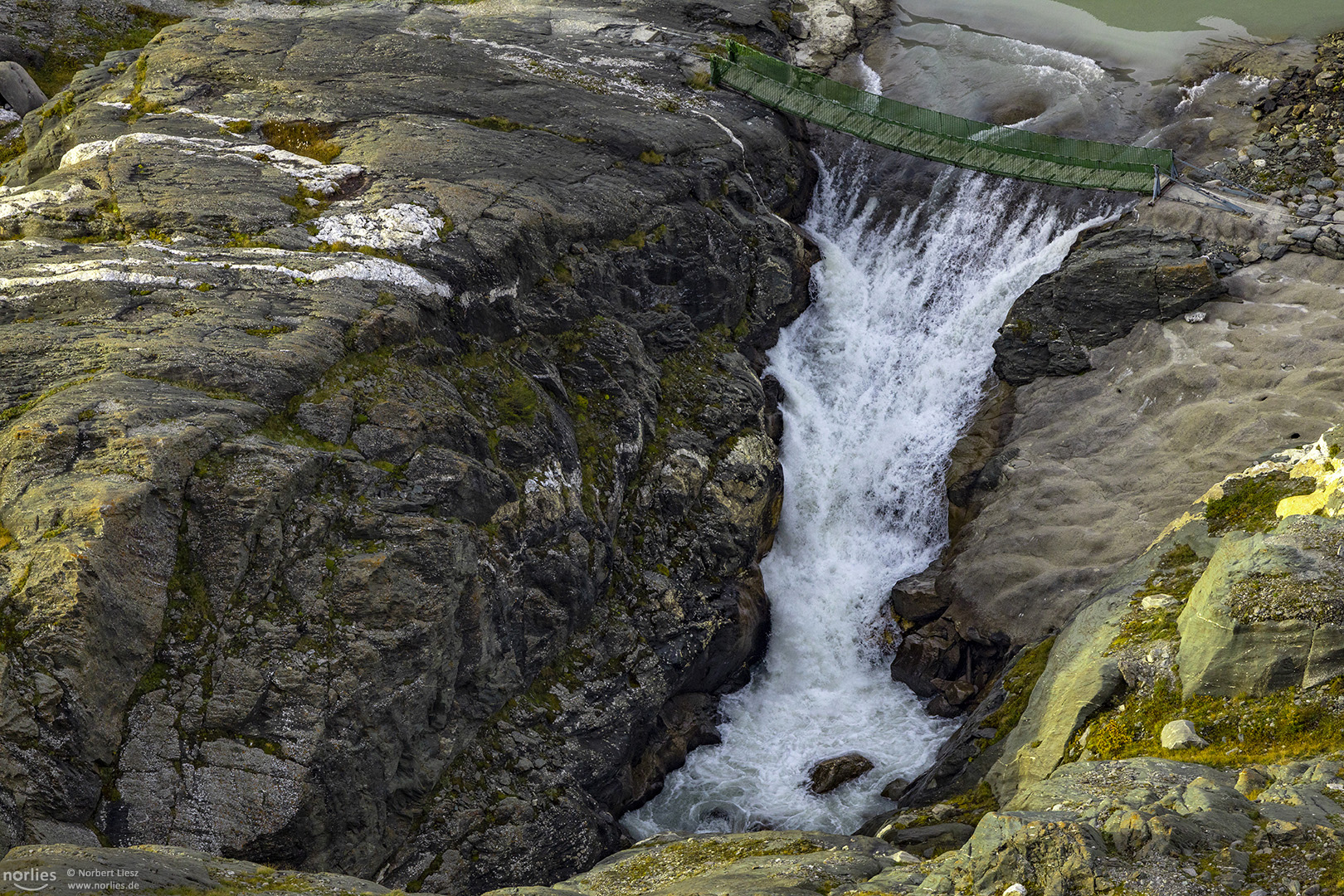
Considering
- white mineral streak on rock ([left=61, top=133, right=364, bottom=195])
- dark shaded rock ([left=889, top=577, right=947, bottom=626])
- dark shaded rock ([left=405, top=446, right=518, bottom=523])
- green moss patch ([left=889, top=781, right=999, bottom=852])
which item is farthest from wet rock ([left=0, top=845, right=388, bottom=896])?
white mineral streak on rock ([left=61, top=133, right=364, bottom=195])

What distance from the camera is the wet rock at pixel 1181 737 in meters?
15.7

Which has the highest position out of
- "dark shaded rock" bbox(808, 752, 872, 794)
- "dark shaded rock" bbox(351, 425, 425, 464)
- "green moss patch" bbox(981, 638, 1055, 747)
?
"dark shaded rock" bbox(351, 425, 425, 464)

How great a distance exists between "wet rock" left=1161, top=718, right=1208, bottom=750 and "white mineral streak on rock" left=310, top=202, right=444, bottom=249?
64.5ft

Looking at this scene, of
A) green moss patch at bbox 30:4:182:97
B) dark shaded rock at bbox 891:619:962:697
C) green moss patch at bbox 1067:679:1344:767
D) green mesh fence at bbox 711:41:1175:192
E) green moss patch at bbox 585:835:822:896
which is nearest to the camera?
green moss patch at bbox 1067:679:1344:767

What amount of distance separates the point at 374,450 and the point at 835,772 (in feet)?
46.4

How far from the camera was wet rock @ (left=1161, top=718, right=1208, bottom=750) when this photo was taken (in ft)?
51.4

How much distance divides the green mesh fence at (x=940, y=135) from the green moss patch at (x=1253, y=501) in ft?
50.0

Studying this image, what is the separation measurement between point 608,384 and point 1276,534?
16.2 metres

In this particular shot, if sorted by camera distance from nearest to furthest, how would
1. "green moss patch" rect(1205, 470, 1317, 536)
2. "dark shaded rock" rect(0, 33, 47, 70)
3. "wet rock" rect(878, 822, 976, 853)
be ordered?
"wet rock" rect(878, 822, 976, 853), "green moss patch" rect(1205, 470, 1317, 536), "dark shaded rock" rect(0, 33, 47, 70)

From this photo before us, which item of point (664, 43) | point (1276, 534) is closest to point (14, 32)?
point (664, 43)

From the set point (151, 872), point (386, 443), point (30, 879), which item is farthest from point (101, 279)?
point (30, 879)

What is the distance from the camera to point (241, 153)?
27.0 m

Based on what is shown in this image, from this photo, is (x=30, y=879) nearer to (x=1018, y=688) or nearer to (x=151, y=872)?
(x=151, y=872)

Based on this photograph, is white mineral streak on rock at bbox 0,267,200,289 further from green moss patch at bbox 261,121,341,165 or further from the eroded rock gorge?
green moss patch at bbox 261,121,341,165
